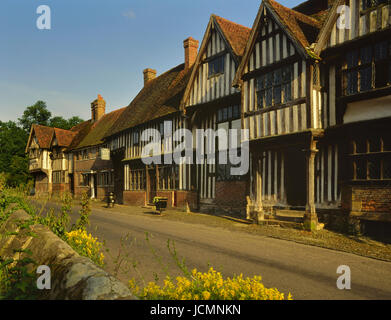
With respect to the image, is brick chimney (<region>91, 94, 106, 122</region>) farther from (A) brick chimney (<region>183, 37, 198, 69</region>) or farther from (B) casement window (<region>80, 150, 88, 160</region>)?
(A) brick chimney (<region>183, 37, 198, 69</region>)

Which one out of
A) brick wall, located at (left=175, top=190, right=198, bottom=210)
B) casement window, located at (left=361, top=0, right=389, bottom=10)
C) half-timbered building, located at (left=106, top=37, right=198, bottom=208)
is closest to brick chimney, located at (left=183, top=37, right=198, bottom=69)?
half-timbered building, located at (left=106, top=37, right=198, bottom=208)

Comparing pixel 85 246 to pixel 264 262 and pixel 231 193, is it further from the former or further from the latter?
pixel 231 193

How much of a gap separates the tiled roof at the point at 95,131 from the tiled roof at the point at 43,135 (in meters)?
4.82

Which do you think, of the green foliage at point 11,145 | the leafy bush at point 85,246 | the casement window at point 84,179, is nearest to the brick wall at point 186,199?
the leafy bush at point 85,246

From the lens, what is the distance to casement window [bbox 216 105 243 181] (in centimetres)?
1543

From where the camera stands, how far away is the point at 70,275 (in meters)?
2.72

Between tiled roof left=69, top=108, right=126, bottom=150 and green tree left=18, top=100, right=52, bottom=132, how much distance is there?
19712mm

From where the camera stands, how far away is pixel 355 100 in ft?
34.1

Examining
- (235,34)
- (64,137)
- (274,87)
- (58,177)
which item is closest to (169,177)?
(235,34)

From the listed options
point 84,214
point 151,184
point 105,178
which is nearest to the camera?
point 84,214

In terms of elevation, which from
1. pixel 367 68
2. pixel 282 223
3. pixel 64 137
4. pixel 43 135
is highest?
pixel 43 135

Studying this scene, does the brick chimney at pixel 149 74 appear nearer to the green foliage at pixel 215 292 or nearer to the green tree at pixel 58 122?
the green foliage at pixel 215 292

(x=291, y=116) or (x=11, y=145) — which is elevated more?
(x=11, y=145)

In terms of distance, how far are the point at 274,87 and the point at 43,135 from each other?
37.2 m
